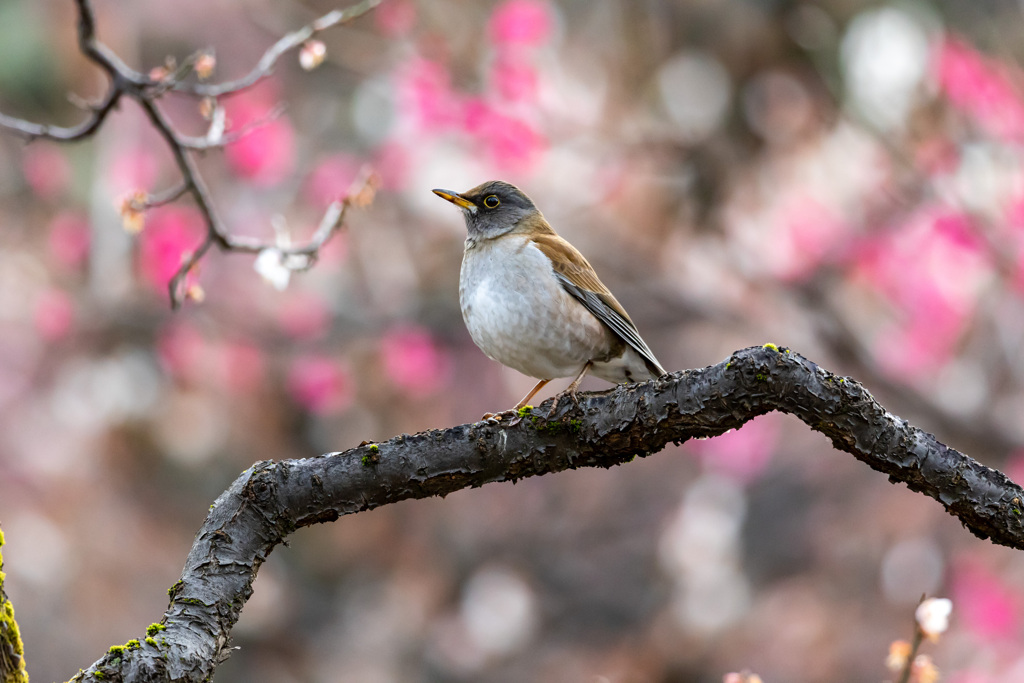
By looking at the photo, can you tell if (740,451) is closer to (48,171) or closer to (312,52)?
(312,52)

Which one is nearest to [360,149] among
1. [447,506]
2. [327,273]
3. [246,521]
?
[327,273]

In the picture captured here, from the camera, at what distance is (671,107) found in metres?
8.95

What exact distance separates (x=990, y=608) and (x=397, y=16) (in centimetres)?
764

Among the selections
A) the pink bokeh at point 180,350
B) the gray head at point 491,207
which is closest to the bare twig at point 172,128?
the gray head at point 491,207

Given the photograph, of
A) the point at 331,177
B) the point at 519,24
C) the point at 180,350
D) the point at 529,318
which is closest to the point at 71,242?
the point at 180,350

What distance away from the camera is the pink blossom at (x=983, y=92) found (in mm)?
7645

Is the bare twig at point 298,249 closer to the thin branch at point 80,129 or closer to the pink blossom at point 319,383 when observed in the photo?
the thin branch at point 80,129

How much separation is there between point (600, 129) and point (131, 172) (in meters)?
4.50

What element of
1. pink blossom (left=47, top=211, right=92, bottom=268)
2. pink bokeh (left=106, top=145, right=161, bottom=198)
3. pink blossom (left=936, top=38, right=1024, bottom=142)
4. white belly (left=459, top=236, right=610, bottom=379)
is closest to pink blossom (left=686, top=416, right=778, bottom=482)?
pink blossom (left=936, top=38, right=1024, bottom=142)

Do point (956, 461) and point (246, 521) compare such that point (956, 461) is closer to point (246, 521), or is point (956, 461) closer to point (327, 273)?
point (246, 521)

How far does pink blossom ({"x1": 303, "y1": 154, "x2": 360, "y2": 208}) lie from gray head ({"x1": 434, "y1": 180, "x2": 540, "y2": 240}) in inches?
179

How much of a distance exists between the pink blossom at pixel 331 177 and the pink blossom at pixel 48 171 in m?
2.58

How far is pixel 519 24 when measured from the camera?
841cm

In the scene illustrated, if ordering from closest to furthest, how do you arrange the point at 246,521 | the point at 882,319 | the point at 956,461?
the point at 956,461, the point at 246,521, the point at 882,319
